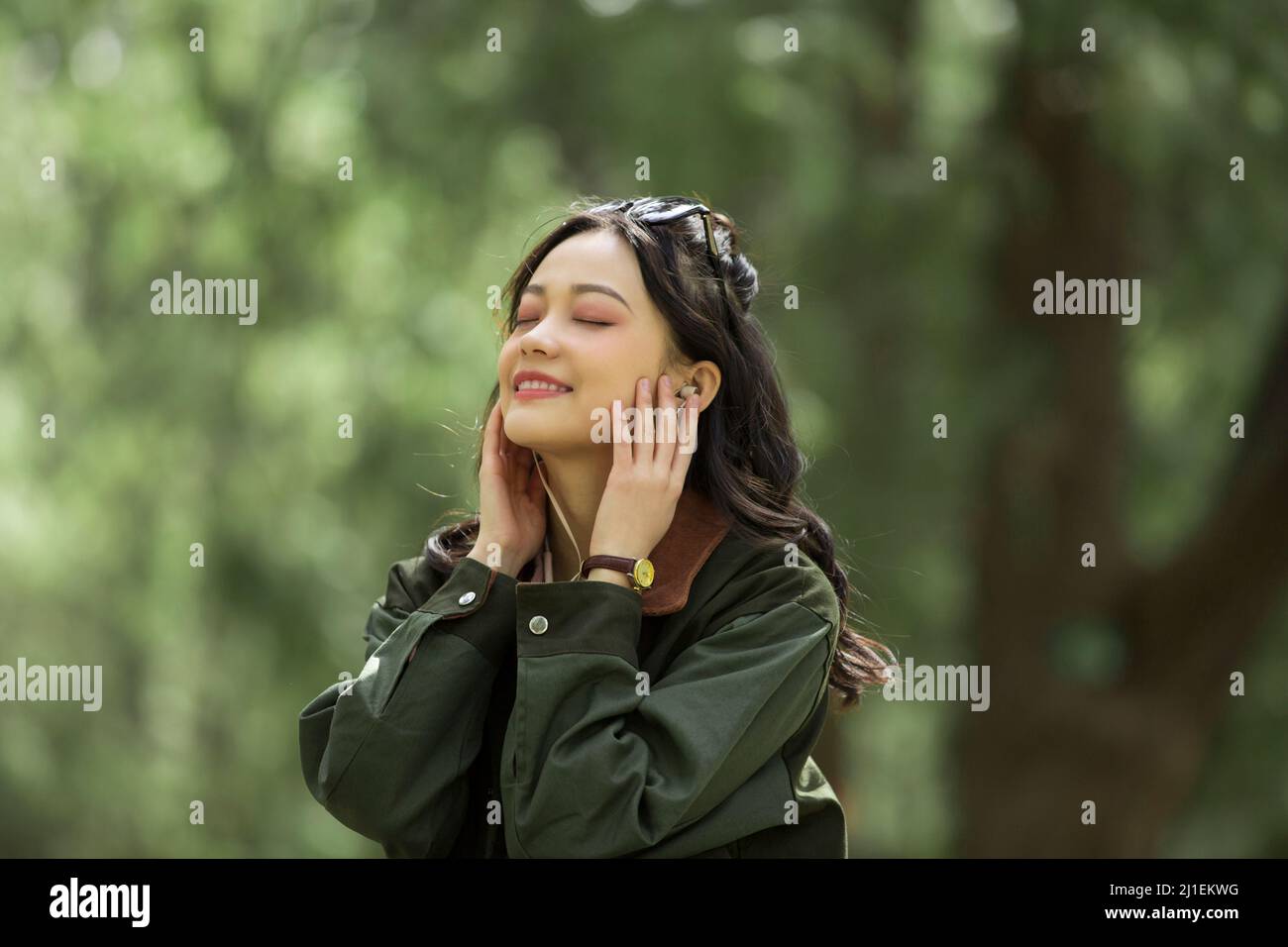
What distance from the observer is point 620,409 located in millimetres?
2703

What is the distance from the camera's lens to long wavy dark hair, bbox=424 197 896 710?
279 cm

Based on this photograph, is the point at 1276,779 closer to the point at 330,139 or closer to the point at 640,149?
the point at 640,149

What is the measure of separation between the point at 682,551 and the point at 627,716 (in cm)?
33

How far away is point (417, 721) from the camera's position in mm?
2555

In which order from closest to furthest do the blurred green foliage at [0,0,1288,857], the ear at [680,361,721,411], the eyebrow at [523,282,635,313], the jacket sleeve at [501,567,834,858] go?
1. the jacket sleeve at [501,567,834,858]
2. the eyebrow at [523,282,635,313]
3. the ear at [680,361,721,411]
4. the blurred green foliage at [0,0,1288,857]

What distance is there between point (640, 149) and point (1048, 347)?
215 centimetres

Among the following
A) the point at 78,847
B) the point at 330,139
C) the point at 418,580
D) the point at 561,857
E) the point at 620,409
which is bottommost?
the point at 78,847

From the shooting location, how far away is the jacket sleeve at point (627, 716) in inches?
94.8

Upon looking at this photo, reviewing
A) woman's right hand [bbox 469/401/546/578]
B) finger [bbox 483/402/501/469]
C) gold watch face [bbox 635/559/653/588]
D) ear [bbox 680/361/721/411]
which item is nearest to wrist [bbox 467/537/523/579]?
woman's right hand [bbox 469/401/546/578]

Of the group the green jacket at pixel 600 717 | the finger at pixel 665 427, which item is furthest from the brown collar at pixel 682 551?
the finger at pixel 665 427

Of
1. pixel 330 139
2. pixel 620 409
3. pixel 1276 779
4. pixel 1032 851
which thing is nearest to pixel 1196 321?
pixel 1032 851

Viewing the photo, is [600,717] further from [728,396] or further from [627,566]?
[728,396]

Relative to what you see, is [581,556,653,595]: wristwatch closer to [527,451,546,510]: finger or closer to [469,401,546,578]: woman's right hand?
[469,401,546,578]: woman's right hand

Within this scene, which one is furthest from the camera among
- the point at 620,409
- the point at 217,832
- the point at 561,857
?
the point at 217,832
